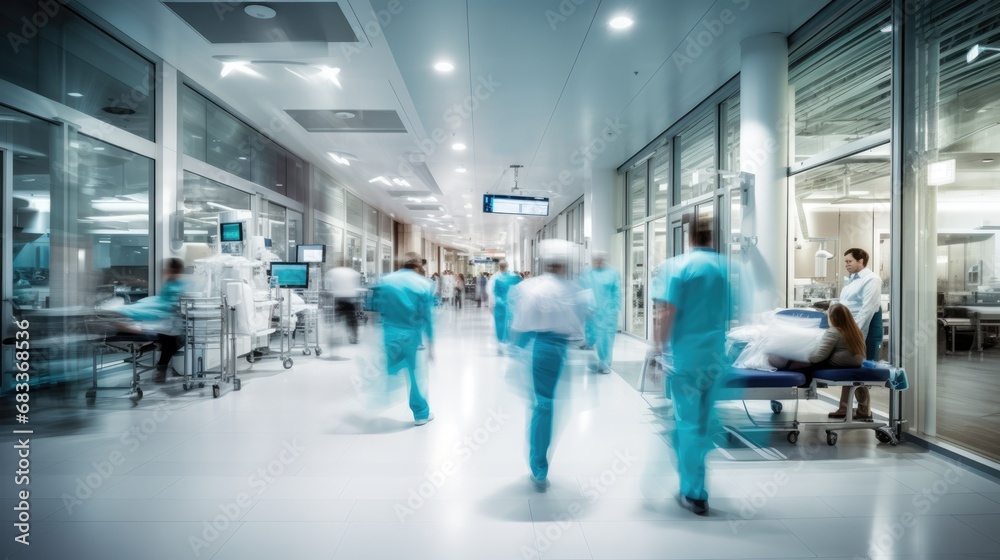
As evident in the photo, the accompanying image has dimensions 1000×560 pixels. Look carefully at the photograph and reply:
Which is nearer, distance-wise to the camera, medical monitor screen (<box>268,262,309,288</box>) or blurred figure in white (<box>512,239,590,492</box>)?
blurred figure in white (<box>512,239,590,492</box>)

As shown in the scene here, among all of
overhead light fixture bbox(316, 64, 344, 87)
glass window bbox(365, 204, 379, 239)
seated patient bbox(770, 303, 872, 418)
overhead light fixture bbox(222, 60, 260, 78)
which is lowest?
seated patient bbox(770, 303, 872, 418)

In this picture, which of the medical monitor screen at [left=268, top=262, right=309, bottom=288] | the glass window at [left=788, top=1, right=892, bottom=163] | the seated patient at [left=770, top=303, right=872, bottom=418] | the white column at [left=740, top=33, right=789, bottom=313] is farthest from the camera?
the medical monitor screen at [left=268, top=262, right=309, bottom=288]

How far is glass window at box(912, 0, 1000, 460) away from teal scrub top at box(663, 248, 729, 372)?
2.25 meters

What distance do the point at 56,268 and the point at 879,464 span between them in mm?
7662

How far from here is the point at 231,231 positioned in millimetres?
6734

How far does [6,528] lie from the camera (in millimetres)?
2547

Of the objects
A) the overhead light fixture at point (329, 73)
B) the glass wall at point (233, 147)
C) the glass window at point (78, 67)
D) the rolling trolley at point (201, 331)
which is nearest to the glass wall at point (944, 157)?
the overhead light fixture at point (329, 73)

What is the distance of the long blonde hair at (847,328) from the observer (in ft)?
12.5

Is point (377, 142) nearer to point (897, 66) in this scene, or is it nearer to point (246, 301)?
point (246, 301)

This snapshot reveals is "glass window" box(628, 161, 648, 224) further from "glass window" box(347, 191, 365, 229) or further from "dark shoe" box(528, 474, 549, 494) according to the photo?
"glass window" box(347, 191, 365, 229)

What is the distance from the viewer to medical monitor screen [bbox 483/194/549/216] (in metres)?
10.8

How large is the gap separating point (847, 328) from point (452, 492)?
3175 mm

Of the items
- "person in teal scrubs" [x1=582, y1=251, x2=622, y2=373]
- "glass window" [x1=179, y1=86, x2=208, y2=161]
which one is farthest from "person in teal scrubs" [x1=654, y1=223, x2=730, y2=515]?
"glass window" [x1=179, y1=86, x2=208, y2=161]

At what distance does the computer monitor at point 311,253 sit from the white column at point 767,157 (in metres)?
7.35
